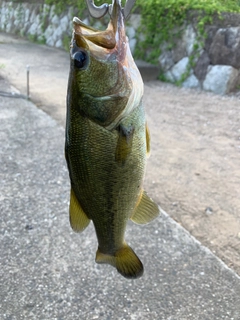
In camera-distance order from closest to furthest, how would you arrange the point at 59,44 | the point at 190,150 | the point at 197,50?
the point at 190,150
the point at 197,50
the point at 59,44

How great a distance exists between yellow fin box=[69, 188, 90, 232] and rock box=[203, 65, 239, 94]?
7.31 metres

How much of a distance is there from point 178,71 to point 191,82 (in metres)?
0.48

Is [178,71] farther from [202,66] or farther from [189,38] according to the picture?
[189,38]

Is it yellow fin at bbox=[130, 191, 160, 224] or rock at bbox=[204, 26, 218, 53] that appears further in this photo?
rock at bbox=[204, 26, 218, 53]

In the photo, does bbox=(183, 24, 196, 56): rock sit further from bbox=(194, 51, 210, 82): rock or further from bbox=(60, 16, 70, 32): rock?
bbox=(60, 16, 70, 32): rock

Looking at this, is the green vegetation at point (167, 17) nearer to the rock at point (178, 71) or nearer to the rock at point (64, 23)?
the rock at point (178, 71)

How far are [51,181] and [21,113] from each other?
235 cm

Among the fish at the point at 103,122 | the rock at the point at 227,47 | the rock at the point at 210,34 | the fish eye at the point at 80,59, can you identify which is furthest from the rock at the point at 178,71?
the fish eye at the point at 80,59

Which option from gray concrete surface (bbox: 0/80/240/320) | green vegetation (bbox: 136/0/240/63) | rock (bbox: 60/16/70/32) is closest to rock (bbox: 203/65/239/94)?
green vegetation (bbox: 136/0/240/63)

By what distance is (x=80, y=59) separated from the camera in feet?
3.67

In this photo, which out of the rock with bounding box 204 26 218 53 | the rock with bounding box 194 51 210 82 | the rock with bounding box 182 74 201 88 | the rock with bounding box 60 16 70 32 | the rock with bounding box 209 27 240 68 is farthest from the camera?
the rock with bounding box 60 16 70 32

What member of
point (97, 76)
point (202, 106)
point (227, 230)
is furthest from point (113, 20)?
point (202, 106)

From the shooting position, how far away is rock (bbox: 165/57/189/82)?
8828 mm

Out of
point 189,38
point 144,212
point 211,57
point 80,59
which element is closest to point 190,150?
point 144,212
